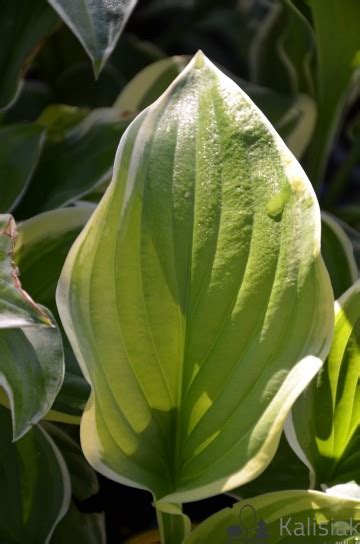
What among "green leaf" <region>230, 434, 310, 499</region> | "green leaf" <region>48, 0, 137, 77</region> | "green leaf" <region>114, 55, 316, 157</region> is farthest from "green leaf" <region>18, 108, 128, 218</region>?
"green leaf" <region>230, 434, 310, 499</region>

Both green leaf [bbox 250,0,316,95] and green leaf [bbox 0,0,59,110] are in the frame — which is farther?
green leaf [bbox 250,0,316,95]

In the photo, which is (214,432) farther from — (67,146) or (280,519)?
(67,146)

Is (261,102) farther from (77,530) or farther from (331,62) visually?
(77,530)

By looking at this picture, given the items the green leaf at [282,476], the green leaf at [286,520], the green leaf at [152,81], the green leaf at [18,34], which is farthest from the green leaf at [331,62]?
the green leaf at [286,520]

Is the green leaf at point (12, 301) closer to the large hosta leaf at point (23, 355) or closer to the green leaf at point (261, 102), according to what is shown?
the large hosta leaf at point (23, 355)

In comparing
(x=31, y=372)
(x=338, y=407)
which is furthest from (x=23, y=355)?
(x=338, y=407)

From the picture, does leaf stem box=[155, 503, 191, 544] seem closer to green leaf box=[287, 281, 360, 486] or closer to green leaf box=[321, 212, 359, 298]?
green leaf box=[287, 281, 360, 486]
